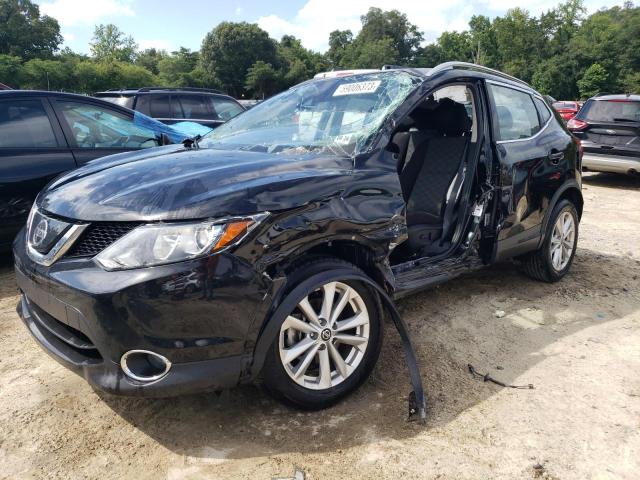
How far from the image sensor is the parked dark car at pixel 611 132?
30.1ft

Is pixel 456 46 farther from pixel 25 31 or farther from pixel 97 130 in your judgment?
pixel 97 130

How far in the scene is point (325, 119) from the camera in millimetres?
3146

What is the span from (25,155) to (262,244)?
3.23 m

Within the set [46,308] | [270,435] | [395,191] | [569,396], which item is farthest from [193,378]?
[569,396]

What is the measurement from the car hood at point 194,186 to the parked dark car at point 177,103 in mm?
6815

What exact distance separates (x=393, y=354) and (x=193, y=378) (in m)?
1.46

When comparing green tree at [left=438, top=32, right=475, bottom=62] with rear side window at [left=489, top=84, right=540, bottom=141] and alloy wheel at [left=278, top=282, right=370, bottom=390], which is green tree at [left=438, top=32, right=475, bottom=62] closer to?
rear side window at [left=489, top=84, right=540, bottom=141]

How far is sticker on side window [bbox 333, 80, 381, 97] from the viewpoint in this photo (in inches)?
125

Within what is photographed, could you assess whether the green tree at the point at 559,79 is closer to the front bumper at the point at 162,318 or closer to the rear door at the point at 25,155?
the rear door at the point at 25,155

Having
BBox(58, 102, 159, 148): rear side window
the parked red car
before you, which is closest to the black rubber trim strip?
BBox(58, 102, 159, 148): rear side window

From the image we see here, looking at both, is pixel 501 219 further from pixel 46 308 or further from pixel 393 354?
pixel 46 308

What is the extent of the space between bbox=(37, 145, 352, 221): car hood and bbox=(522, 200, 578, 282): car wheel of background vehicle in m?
2.43

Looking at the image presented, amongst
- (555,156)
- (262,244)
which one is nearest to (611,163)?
(555,156)

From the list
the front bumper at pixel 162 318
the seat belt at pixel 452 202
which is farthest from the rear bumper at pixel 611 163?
the front bumper at pixel 162 318
